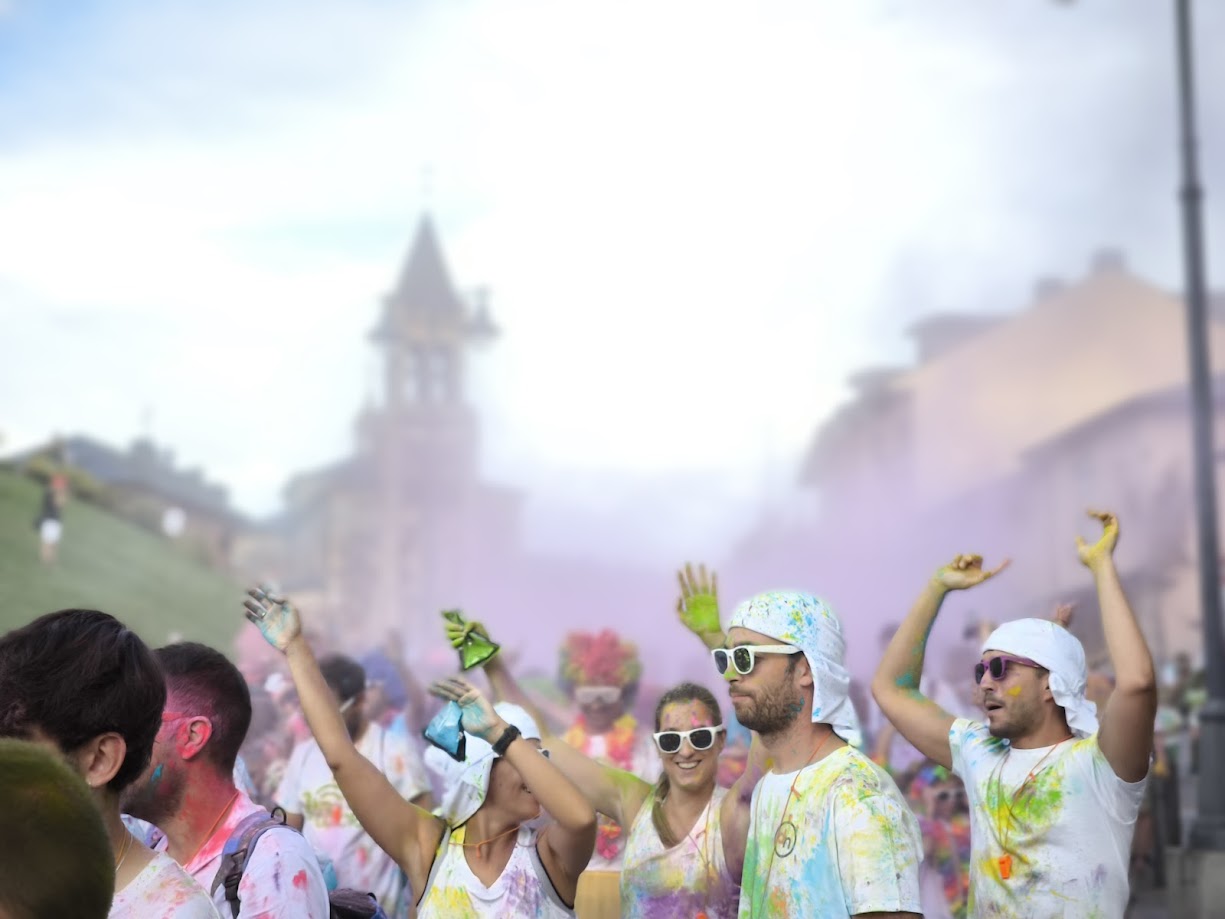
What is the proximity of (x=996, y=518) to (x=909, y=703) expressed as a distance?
41.1m

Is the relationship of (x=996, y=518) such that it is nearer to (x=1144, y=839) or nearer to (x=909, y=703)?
(x=1144, y=839)

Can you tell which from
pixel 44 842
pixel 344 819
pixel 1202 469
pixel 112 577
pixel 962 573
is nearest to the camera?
pixel 44 842

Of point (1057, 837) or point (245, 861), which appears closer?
point (245, 861)

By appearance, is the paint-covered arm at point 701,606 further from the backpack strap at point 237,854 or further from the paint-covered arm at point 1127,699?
the backpack strap at point 237,854

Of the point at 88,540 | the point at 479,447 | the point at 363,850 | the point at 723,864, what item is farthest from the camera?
the point at 479,447

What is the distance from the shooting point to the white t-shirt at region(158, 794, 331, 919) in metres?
3.15

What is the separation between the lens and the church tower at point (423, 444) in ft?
227

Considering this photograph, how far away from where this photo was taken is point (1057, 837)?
396 centimetres

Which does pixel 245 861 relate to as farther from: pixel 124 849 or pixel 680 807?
pixel 680 807

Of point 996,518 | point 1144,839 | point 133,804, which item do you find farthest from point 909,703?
point 996,518

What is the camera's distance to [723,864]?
4367 mm

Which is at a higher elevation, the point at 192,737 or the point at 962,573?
the point at 962,573

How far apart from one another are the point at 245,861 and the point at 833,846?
1374 mm

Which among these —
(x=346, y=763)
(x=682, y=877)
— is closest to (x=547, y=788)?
(x=346, y=763)
